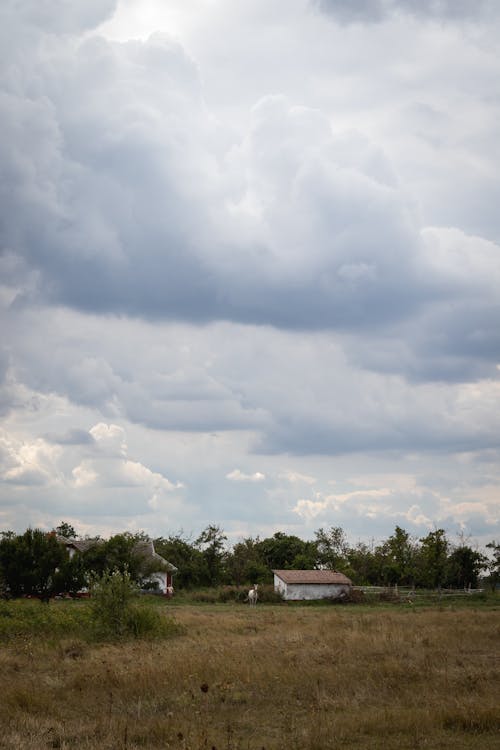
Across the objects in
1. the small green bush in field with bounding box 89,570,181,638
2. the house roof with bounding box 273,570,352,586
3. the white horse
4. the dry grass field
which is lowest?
the white horse

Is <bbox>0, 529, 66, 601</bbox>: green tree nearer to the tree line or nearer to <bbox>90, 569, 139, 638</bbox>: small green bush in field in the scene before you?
the tree line

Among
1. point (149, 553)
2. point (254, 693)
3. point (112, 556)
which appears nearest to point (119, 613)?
point (254, 693)

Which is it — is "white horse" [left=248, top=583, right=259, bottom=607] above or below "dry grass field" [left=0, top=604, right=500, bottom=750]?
below

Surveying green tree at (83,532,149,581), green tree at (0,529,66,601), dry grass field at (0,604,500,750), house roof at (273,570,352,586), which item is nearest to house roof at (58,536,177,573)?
green tree at (83,532,149,581)

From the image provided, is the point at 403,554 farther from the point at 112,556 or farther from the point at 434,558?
the point at 112,556

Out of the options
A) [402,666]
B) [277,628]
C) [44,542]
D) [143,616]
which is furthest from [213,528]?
[402,666]

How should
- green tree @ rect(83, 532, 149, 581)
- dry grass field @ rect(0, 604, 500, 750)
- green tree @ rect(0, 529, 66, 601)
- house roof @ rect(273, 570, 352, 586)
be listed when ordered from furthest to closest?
1. house roof @ rect(273, 570, 352, 586)
2. green tree @ rect(83, 532, 149, 581)
3. green tree @ rect(0, 529, 66, 601)
4. dry grass field @ rect(0, 604, 500, 750)

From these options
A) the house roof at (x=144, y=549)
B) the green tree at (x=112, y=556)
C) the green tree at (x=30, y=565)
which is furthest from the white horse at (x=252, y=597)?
the green tree at (x=30, y=565)

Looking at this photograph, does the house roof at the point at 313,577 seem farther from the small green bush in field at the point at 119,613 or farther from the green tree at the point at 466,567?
the small green bush in field at the point at 119,613

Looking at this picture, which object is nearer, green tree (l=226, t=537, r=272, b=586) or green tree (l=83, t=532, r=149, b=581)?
green tree (l=83, t=532, r=149, b=581)

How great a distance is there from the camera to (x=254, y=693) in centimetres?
1563

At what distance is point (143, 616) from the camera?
85.0 ft

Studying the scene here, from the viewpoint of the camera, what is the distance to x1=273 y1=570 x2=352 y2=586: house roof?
229ft

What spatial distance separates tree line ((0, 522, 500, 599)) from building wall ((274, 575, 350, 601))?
294 inches
